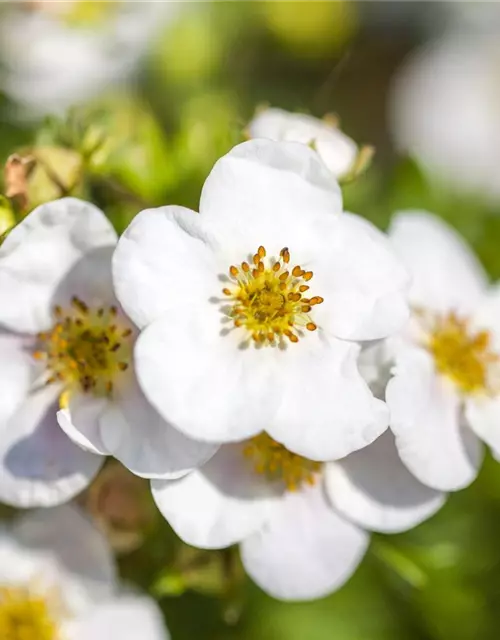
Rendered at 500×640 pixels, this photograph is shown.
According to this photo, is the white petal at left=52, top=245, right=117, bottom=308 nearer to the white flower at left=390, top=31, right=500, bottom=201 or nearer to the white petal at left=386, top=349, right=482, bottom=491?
the white petal at left=386, top=349, right=482, bottom=491

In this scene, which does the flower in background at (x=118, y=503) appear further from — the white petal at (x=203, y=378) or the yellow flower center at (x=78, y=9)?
the yellow flower center at (x=78, y=9)

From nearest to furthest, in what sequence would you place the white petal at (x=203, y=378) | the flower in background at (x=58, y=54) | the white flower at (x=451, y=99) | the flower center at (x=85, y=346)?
the white petal at (x=203, y=378) → the flower center at (x=85, y=346) → the flower in background at (x=58, y=54) → the white flower at (x=451, y=99)

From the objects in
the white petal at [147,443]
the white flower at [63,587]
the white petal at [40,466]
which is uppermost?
the white petal at [147,443]

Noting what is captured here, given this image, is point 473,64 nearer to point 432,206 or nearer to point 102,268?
point 432,206

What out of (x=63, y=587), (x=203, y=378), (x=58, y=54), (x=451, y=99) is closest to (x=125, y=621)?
(x=63, y=587)

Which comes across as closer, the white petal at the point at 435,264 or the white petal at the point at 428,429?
the white petal at the point at 428,429

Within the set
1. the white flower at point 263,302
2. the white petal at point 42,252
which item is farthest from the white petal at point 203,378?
the white petal at point 42,252

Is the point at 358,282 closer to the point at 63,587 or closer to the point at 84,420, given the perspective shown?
the point at 84,420

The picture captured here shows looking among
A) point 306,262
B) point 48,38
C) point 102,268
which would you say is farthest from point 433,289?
point 48,38
